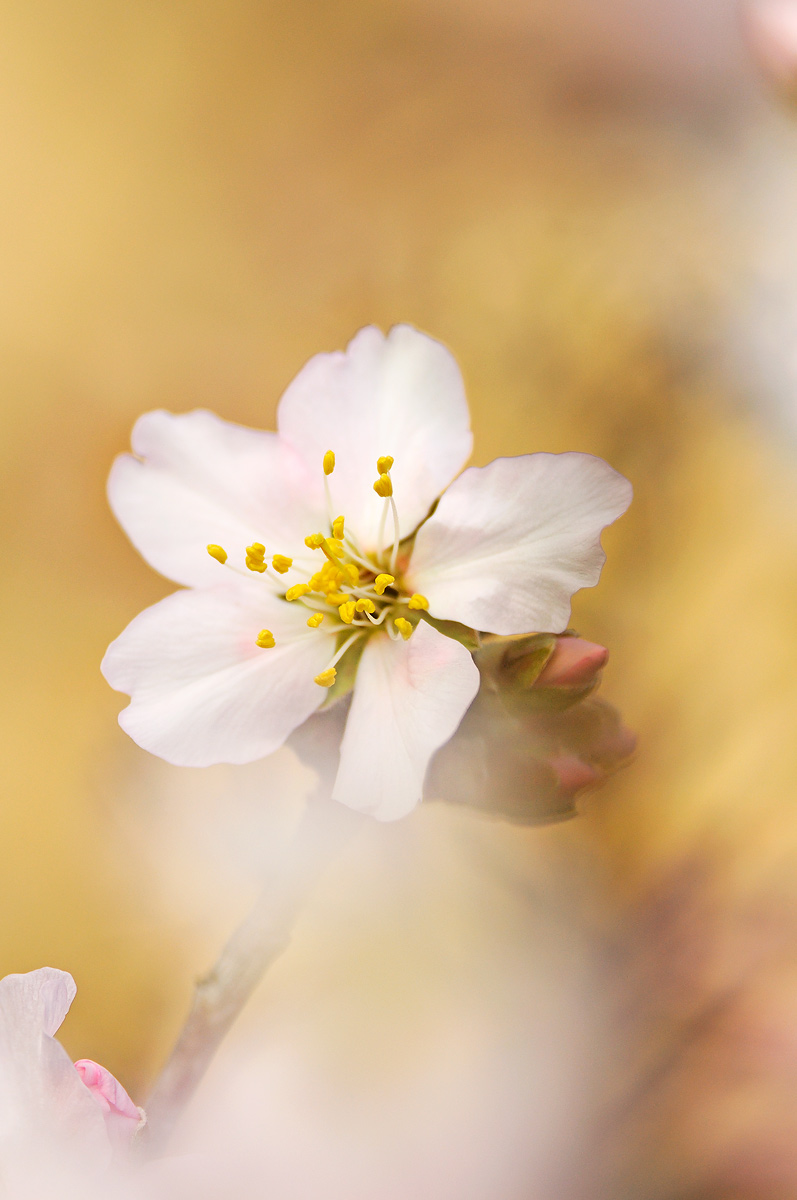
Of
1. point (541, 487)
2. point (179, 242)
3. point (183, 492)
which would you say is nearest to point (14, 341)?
point (179, 242)

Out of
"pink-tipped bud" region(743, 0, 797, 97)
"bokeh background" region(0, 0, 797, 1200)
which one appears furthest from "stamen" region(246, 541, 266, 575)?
"pink-tipped bud" region(743, 0, 797, 97)

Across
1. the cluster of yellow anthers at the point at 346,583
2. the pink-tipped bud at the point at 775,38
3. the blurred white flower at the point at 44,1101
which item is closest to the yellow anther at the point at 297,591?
the cluster of yellow anthers at the point at 346,583

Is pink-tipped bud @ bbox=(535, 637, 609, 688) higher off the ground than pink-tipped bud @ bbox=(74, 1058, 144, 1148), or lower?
higher

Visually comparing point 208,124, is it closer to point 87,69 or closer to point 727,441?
point 87,69

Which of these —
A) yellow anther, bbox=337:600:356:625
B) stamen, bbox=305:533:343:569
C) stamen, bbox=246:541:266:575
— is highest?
stamen, bbox=305:533:343:569

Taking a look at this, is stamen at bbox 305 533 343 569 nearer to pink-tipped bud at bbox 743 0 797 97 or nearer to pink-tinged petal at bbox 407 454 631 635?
pink-tinged petal at bbox 407 454 631 635

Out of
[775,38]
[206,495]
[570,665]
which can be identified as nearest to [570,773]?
[570,665]
